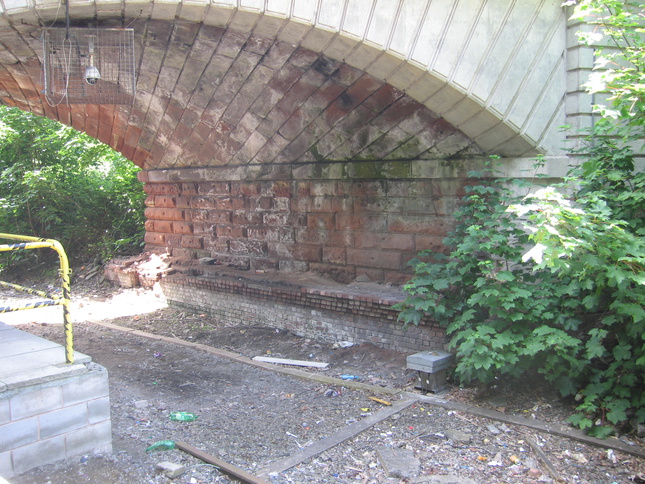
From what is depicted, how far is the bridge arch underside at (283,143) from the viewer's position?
6500 millimetres

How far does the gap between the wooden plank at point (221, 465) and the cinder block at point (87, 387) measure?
2.58 ft

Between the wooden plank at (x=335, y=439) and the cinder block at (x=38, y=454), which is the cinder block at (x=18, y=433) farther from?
the wooden plank at (x=335, y=439)

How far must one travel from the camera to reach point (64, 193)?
1333 cm

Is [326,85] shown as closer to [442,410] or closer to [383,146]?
[383,146]

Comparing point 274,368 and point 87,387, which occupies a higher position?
point 87,387

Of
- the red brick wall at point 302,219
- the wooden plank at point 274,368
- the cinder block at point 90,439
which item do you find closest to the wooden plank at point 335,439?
the wooden plank at point 274,368

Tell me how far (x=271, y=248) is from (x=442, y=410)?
457 centimetres

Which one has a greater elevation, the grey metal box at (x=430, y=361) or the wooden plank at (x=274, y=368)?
the grey metal box at (x=430, y=361)

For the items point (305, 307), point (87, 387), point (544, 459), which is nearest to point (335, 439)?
point (544, 459)

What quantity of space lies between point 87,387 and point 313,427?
2.00 m

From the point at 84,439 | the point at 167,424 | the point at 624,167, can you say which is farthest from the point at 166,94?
the point at 624,167

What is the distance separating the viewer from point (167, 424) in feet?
15.5

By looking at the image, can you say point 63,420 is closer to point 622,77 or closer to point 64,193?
point 622,77

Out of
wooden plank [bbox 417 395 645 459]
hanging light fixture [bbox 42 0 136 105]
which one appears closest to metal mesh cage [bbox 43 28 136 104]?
hanging light fixture [bbox 42 0 136 105]
